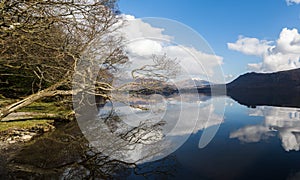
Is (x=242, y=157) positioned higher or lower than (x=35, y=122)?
lower

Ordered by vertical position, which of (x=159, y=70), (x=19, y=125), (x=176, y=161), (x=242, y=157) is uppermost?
(x=159, y=70)

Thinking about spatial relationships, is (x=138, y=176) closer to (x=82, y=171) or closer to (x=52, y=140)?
(x=82, y=171)

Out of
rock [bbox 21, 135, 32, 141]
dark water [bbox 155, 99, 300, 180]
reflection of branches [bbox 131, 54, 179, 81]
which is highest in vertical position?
reflection of branches [bbox 131, 54, 179, 81]

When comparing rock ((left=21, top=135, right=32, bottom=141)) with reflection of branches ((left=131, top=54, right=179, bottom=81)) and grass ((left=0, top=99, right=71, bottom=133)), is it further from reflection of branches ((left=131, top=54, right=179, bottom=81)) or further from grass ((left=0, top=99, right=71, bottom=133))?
reflection of branches ((left=131, top=54, right=179, bottom=81))

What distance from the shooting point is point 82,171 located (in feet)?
23.1

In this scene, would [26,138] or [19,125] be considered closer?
[26,138]

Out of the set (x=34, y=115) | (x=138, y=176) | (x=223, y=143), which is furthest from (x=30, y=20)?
(x=34, y=115)

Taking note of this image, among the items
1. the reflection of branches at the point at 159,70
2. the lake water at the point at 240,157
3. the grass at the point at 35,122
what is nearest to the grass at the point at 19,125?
the grass at the point at 35,122

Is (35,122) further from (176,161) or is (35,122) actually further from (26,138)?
(176,161)

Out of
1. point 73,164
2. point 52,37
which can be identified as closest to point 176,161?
point 73,164

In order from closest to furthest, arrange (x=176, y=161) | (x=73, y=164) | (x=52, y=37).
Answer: (x=73, y=164)
(x=176, y=161)
(x=52, y=37)

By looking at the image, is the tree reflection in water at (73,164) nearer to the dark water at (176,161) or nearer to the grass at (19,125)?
the dark water at (176,161)

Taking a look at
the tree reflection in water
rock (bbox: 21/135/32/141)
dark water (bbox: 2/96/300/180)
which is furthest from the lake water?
rock (bbox: 21/135/32/141)

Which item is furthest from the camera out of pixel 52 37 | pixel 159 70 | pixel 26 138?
pixel 159 70
